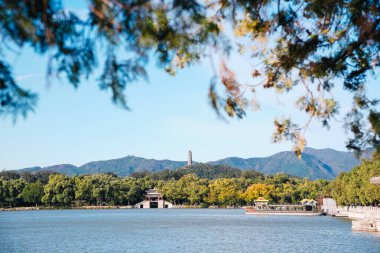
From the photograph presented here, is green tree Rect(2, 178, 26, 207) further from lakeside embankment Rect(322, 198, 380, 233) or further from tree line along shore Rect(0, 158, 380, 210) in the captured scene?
lakeside embankment Rect(322, 198, 380, 233)

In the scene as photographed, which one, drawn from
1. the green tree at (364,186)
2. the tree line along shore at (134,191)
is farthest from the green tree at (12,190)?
the green tree at (364,186)

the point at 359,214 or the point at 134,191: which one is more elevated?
the point at 134,191

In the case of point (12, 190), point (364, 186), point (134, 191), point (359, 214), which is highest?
point (134, 191)

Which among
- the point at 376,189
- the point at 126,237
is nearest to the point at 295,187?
the point at 376,189

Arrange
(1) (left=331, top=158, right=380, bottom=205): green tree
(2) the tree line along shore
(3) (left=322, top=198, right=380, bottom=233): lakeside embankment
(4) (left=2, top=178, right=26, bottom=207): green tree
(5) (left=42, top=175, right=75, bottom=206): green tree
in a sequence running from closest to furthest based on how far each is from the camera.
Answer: (3) (left=322, top=198, right=380, bottom=233): lakeside embankment → (1) (left=331, top=158, right=380, bottom=205): green tree → (4) (left=2, top=178, right=26, bottom=207): green tree → (2) the tree line along shore → (5) (left=42, top=175, right=75, bottom=206): green tree

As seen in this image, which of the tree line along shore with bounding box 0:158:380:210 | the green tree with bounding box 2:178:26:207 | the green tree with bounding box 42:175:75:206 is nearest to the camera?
the green tree with bounding box 2:178:26:207

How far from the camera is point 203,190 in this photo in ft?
429

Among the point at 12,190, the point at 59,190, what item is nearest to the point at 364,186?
the point at 59,190

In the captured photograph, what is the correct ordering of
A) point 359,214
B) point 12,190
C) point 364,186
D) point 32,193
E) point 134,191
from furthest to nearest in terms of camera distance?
point 134,191, point 32,193, point 12,190, point 359,214, point 364,186

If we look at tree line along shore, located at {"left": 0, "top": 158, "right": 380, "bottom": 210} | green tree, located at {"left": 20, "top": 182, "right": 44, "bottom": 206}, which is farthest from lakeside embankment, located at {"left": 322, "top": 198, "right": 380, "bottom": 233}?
green tree, located at {"left": 20, "top": 182, "right": 44, "bottom": 206}

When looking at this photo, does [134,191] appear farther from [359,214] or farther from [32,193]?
[359,214]

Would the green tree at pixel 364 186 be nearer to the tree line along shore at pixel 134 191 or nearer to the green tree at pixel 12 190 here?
the tree line along shore at pixel 134 191

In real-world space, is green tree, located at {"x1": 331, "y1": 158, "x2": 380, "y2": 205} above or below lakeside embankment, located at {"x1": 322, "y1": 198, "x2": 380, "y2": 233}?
above

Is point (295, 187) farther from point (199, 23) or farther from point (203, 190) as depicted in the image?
point (199, 23)
